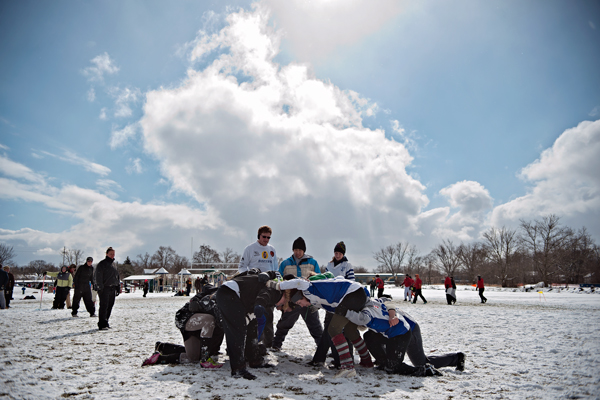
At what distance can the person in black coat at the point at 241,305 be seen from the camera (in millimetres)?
3902

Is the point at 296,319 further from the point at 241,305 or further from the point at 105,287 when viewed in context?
the point at 105,287

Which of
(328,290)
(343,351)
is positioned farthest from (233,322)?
(343,351)

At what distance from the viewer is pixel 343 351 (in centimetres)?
410

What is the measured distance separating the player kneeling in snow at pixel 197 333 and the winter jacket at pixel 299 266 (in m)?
1.38

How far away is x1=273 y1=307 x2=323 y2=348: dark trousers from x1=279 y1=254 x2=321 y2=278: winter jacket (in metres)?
0.64

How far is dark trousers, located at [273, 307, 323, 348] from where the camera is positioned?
4.89 meters

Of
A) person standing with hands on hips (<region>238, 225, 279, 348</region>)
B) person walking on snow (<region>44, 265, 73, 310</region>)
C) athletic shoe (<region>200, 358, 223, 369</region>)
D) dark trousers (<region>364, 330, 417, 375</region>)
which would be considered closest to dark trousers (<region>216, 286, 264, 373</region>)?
athletic shoe (<region>200, 358, 223, 369</region>)

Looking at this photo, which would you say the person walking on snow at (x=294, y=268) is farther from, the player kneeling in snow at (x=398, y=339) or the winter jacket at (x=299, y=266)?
the player kneeling in snow at (x=398, y=339)

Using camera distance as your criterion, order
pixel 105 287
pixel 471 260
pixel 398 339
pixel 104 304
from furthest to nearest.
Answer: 1. pixel 471 260
2. pixel 105 287
3. pixel 104 304
4. pixel 398 339

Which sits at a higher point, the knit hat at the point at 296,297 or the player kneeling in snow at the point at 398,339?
the knit hat at the point at 296,297

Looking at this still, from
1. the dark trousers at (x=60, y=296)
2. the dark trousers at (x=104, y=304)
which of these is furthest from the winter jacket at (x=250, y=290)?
the dark trousers at (x=60, y=296)

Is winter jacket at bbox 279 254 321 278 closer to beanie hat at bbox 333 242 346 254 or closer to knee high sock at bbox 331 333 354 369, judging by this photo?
beanie hat at bbox 333 242 346 254

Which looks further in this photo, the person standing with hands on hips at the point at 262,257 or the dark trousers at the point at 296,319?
the person standing with hands on hips at the point at 262,257

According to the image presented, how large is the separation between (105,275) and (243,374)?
580 cm
